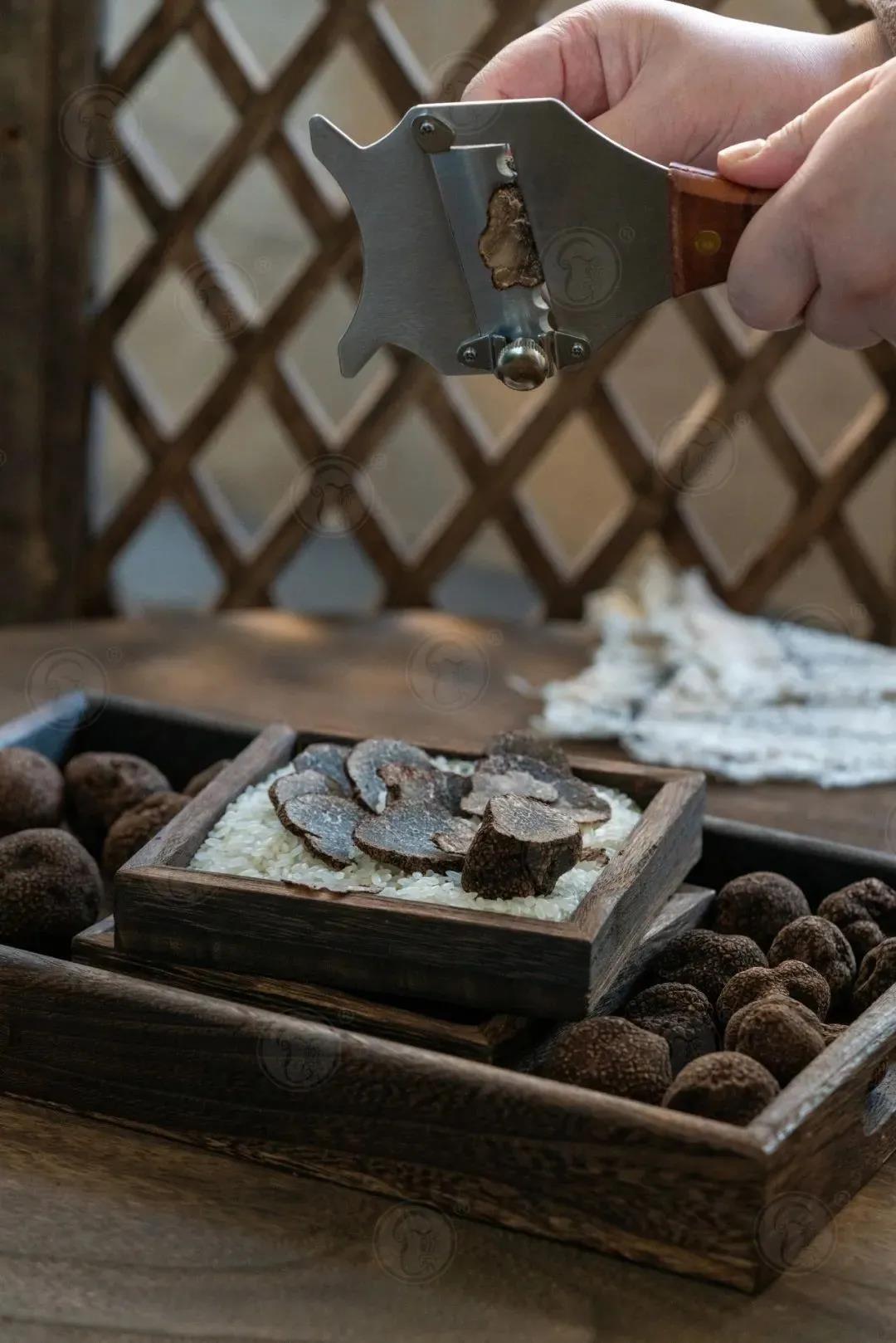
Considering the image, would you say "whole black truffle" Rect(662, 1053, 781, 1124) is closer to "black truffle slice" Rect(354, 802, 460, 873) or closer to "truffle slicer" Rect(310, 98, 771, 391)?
"black truffle slice" Rect(354, 802, 460, 873)

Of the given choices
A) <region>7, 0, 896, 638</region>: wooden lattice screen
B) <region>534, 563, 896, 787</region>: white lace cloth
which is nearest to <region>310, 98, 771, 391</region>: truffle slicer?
<region>534, 563, 896, 787</region>: white lace cloth

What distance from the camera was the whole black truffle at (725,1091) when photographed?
509mm

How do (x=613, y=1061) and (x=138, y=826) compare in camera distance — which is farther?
(x=138, y=826)

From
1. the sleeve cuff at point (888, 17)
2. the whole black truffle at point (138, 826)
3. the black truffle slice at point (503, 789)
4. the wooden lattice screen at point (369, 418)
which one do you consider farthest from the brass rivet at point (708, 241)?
the wooden lattice screen at point (369, 418)

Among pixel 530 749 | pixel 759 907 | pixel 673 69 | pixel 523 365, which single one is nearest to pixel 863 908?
pixel 759 907

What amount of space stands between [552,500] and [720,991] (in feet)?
6.53

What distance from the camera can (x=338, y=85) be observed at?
244 cm

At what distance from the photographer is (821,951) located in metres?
0.62

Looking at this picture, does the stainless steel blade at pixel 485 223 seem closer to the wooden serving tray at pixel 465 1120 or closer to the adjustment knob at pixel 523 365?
the adjustment knob at pixel 523 365

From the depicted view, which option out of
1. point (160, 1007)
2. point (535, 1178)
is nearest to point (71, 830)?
point (160, 1007)

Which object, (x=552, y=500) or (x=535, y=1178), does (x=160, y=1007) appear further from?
(x=552, y=500)

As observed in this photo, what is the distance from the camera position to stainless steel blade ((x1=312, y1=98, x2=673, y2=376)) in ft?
1.89

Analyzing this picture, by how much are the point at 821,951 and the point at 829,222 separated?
0.29 metres

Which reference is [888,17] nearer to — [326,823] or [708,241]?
[708,241]
